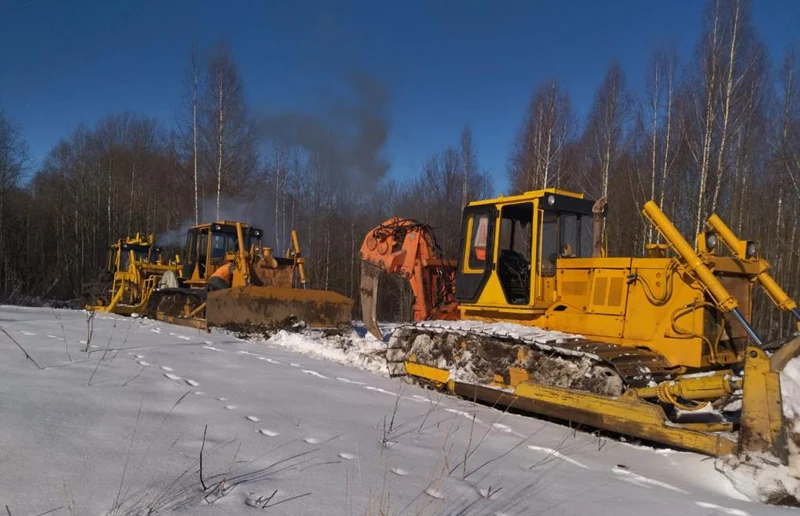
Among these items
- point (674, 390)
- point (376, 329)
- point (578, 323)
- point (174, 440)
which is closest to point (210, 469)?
point (174, 440)

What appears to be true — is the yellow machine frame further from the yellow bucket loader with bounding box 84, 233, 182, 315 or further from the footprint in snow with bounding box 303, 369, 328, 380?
the yellow bucket loader with bounding box 84, 233, 182, 315

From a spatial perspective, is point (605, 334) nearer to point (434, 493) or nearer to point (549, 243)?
point (549, 243)

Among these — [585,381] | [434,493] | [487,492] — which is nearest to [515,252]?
[585,381]

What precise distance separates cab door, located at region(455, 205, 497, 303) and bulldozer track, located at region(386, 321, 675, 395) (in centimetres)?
63

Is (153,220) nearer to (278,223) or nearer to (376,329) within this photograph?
(278,223)

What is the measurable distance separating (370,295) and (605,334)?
4.65m

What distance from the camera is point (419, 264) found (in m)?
8.99

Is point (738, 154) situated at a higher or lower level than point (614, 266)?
higher

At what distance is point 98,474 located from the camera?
8.38 feet

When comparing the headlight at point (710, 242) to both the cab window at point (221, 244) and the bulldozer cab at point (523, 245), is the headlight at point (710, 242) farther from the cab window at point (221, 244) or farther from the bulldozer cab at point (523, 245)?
the cab window at point (221, 244)

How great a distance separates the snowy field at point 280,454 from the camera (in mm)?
2531

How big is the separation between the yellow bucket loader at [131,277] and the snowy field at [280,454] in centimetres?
1120

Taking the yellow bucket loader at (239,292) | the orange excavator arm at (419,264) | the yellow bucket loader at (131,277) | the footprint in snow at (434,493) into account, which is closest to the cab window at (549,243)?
the orange excavator arm at (419,264)

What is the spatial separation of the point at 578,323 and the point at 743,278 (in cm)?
185
